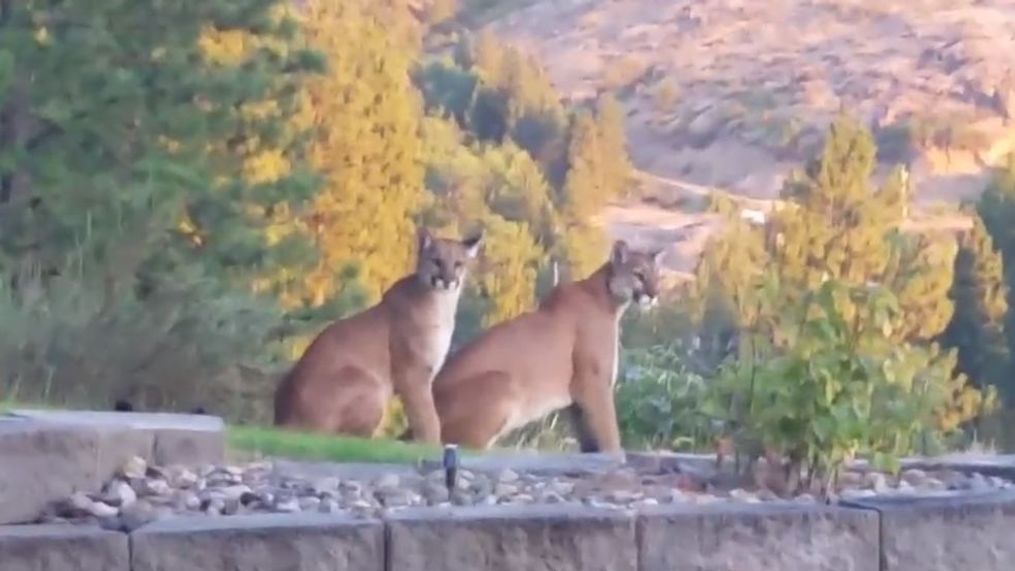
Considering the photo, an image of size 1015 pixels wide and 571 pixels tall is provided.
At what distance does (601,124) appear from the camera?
29.0 meters

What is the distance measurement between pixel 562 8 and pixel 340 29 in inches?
373

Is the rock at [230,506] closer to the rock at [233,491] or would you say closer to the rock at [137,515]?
the rock at [233,491]

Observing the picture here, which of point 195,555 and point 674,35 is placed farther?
point 674,35

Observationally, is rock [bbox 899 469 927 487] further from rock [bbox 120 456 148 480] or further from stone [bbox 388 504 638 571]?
rock [bbox 120 456 148 480]

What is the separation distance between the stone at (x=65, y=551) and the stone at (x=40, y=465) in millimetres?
435

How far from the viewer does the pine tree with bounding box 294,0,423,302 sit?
19031mm

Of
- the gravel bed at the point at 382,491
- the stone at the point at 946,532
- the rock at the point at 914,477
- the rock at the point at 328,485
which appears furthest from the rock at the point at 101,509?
the rock at the point at 914,477

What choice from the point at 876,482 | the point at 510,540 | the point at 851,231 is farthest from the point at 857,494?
the point at 851,231

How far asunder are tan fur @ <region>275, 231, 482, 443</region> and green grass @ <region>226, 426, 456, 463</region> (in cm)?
191

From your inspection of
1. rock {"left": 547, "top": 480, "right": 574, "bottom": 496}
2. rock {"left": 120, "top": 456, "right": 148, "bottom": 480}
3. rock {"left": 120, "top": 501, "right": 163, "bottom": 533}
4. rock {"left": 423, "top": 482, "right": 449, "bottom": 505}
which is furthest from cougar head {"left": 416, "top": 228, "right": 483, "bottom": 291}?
rock {"left": 120, "top": 501, "right": 163, "bottom": 533}

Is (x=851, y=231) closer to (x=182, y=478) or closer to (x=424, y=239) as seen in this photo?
(x=424, y=239)

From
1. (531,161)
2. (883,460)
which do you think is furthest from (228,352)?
(531,161)

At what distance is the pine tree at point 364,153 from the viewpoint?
19031 millimetres

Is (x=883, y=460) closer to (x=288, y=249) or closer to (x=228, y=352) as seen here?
(x=228, y=352)
